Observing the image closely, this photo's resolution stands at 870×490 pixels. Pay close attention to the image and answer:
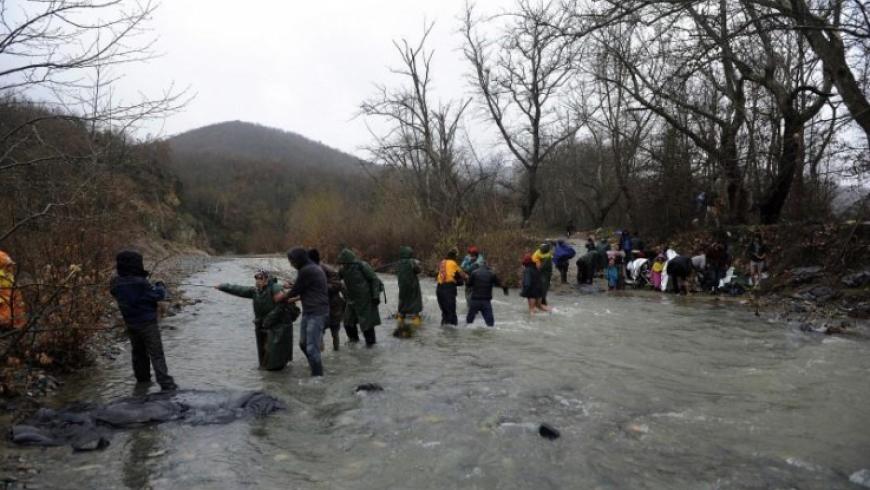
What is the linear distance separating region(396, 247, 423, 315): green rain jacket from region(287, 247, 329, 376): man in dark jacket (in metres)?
3.81

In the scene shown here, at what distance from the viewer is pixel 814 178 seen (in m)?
21.8

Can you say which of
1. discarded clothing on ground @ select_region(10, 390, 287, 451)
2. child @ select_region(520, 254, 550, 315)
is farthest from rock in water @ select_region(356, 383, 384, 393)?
child @ select_region(520, 254, 550, 315)

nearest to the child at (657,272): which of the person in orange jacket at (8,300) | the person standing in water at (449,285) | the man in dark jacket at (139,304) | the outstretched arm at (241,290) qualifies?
the person standing in water at (449,285)

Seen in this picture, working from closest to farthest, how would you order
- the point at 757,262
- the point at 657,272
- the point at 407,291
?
1. the point at 407,291
2. the point at 757,262
3. the point at 657,272

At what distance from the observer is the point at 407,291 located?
13133mm

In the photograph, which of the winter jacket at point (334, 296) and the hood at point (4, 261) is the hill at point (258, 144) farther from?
the hood at point (4, 261)

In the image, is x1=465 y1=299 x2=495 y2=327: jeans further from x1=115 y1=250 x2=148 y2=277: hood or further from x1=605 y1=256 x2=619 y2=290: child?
x1=605 y1=256 x2=619 y2=290: child

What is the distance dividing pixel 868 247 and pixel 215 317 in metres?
16.4

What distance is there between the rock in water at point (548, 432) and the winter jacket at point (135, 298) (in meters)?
5.17

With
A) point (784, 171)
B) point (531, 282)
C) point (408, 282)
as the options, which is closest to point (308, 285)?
point (408, 282)

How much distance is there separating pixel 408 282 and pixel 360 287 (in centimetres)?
181

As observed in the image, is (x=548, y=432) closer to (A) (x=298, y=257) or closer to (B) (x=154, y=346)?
(A) (x=298, y=257)

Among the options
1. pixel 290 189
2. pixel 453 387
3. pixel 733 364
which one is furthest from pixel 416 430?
pixel 290 189

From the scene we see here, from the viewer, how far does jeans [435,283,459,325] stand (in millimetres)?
13273
